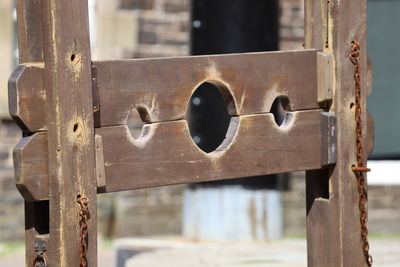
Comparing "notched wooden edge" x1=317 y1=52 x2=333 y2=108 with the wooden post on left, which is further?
"notched wooden edge" x1=317 y1=52 x2=333 y2=108

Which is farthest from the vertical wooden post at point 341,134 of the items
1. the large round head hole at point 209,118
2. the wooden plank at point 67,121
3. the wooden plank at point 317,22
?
the large round head hole at point 209,118

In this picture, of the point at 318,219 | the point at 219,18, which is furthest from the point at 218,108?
the point at 318,219

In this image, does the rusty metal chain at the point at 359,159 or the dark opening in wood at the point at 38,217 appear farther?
the rusty metal chain at the point at 359,159

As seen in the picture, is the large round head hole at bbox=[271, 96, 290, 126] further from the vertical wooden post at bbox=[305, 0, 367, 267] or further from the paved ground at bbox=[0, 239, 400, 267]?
the paved ground at bbox=[0, 239, 400, 267]

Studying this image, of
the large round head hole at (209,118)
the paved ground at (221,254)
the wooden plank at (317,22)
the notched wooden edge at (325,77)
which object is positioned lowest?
the paved ground at (221,254)

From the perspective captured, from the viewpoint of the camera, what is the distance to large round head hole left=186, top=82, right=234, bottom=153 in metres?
7.80

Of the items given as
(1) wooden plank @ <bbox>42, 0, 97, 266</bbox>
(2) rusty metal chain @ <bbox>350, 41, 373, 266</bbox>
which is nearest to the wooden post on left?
(1) wooden plank @ <bbox>42, 0, 97, 266</bbox>

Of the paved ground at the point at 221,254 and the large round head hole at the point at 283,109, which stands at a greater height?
the large round head hole at the point at 283,109

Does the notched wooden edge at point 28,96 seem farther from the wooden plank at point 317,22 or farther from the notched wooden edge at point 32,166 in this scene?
the wooden plank at point 317,22

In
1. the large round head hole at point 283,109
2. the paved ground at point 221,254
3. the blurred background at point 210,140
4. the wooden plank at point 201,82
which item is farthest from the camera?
the blurred background at point 210,140

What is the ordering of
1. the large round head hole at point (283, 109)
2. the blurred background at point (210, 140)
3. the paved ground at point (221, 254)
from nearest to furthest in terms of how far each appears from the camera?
1. the large round head hole at point (283, 109)
2. the paved ground at point (221, 254)
3. the blurred background at point (210, 140)

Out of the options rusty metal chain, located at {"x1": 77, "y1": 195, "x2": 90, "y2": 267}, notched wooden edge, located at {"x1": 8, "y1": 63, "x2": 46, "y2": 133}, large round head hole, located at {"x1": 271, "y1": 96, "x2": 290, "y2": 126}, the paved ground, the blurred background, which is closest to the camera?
notched wooden edge, located at {"x1": 8, "y1": 63, "x2": 46, "y2": 133}

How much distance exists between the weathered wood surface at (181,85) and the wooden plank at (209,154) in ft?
0.16

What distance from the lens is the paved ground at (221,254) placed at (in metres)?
6.27
